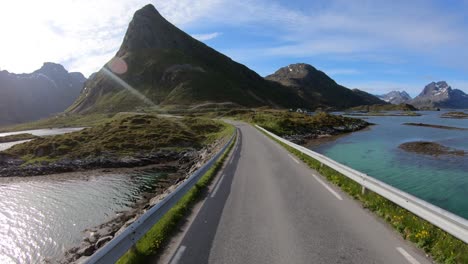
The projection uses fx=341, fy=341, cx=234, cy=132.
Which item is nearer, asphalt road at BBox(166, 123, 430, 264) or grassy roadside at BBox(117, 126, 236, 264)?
asphalt road at BBox(166, 123, 430, 264)

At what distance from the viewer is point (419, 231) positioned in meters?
7.62

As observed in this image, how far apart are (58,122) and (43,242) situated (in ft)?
504

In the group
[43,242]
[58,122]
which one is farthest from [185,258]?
[58,122]

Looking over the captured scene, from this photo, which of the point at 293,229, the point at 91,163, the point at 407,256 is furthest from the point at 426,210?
the point at 91,163

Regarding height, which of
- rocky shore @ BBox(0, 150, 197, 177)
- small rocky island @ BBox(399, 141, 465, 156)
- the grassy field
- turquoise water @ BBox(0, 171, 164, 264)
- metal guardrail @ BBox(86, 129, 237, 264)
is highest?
metal guardrail @ BBox(86, 129, 237, 264)

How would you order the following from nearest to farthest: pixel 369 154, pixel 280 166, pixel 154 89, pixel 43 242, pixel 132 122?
pixel 43 242
pixel 280 166
pixel 369 154
pixel 132 122
pixel 154 89

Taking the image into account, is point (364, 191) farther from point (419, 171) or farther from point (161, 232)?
point (419, 171)

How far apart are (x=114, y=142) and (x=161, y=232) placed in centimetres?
3905

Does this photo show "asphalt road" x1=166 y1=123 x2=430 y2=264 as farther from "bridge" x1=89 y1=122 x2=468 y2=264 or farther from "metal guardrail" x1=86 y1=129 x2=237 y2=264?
"metal guardrail" x1=86 y1=129 x2=237 y2=264

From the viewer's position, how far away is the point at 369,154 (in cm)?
3578

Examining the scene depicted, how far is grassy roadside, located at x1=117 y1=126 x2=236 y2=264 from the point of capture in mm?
6680

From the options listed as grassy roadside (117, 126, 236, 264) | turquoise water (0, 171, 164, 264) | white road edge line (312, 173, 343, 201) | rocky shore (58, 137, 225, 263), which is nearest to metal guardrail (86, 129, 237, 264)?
grassy roadside (117, 126, 236, 264)

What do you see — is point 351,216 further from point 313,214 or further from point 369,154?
point 369,154

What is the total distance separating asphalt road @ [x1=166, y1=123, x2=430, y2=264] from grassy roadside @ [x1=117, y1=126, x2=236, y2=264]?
46cm
